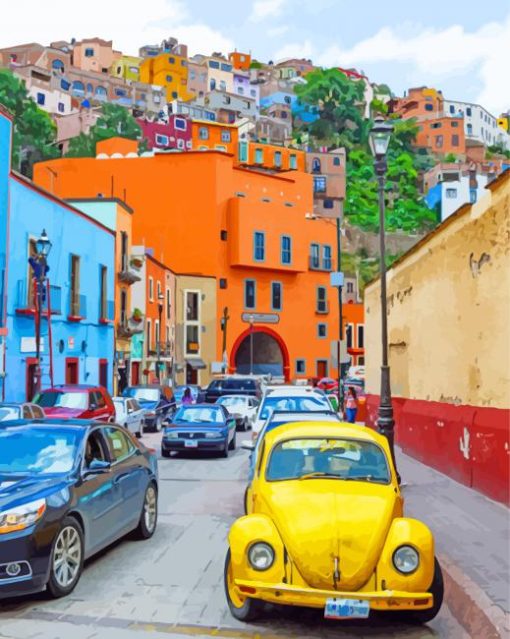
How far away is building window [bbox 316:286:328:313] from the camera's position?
2603 inches

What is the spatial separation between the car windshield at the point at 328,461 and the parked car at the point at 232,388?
30.9 m

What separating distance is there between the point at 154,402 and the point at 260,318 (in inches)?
1252

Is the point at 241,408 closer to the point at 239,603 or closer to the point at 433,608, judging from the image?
the point at 239,603

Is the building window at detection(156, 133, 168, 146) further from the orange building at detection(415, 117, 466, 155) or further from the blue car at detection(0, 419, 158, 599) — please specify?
the blue car at detection(0, 419, 158, 599)

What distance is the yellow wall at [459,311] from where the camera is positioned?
38.6 feet

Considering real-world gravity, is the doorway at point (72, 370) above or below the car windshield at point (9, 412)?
above

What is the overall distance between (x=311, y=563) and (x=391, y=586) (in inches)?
25.1

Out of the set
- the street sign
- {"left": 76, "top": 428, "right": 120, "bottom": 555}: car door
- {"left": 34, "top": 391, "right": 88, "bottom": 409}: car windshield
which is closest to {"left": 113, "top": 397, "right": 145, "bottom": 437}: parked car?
{"left": 34, "top": 391, "right": 88, "bottom": 409}: car windshield

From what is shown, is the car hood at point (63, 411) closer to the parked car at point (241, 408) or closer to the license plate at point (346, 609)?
the parked car at point (241, 408)

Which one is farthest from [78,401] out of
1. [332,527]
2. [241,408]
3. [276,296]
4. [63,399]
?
[276,296]

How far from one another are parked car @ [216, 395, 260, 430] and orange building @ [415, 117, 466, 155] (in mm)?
109148

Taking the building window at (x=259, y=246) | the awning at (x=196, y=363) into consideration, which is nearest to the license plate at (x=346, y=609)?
the awning at (x=196, y=363)

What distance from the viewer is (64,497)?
6.86 metres

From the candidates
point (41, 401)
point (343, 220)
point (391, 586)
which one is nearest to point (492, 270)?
point (391, 586)
